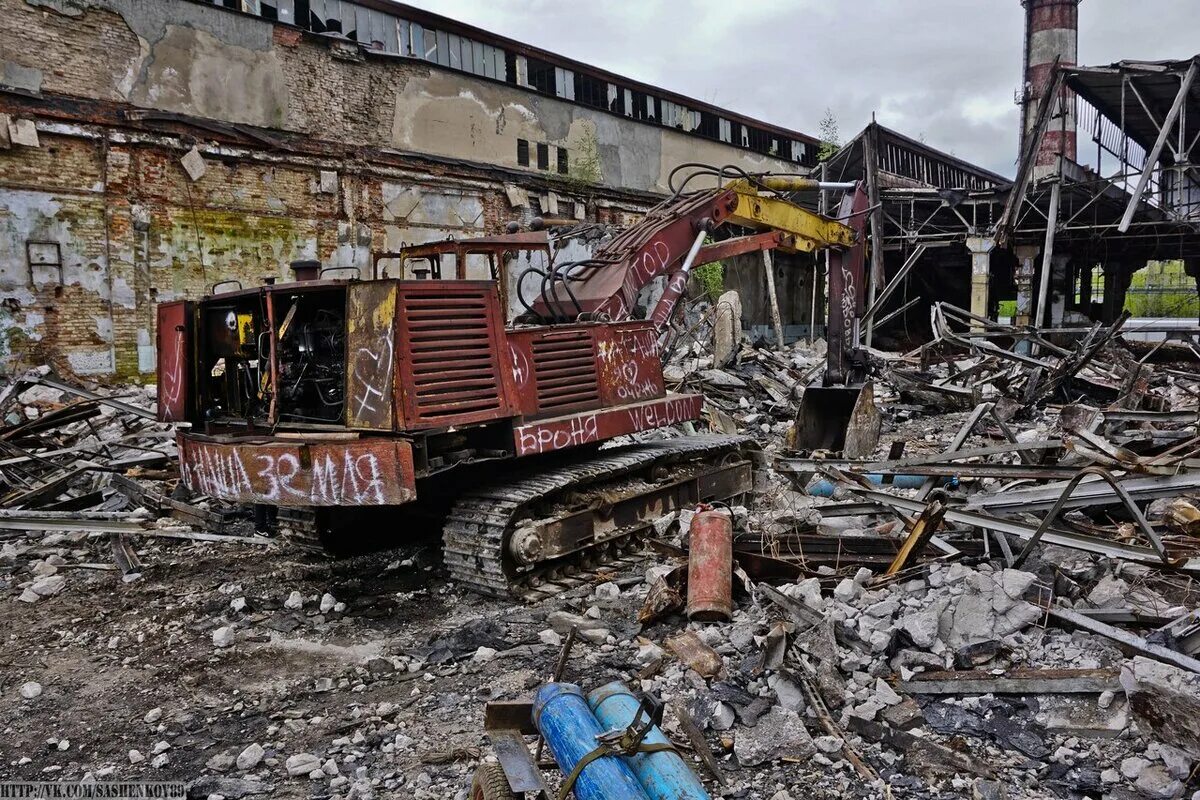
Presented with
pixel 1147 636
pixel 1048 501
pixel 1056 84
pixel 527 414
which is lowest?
pixel 1147 636

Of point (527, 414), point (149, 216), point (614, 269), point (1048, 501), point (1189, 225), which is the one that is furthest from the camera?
point (1189, 225)

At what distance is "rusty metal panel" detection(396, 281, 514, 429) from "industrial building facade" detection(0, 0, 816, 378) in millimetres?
10414

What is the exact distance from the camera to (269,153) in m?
15.6

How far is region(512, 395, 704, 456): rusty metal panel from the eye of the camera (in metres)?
5.98

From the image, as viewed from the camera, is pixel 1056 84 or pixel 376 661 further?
pixel 1056 84

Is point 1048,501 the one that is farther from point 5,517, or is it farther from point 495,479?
point 5,517

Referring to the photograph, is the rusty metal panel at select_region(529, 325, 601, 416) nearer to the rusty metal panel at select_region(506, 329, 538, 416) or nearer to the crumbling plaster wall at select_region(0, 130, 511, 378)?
the rusty metal panel at select_region(506, 329, 538, 416)

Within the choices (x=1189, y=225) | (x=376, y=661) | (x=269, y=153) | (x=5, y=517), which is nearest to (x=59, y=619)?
(x=5, y=517)

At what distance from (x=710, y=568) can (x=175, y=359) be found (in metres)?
4.26

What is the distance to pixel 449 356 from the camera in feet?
17.9

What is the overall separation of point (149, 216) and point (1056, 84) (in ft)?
55.2

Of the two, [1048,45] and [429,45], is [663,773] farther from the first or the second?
[1048,45]

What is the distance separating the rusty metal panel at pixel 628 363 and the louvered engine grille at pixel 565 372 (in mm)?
138

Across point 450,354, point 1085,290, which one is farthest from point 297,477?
point 1085,290
